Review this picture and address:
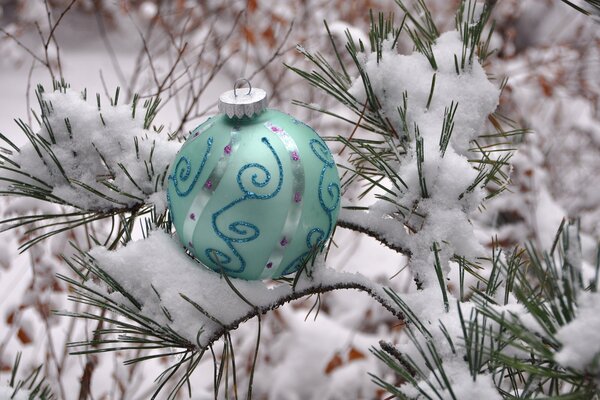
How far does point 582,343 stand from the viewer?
18.2 inches

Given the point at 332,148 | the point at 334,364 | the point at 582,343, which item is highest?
the point at 332,148

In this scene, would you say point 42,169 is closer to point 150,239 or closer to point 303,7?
point 150,239

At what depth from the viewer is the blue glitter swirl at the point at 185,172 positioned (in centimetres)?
71

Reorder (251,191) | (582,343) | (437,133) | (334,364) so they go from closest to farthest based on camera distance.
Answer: (582,343) < (251,191) < (437,133) < (334,364)

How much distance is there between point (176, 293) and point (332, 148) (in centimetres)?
143

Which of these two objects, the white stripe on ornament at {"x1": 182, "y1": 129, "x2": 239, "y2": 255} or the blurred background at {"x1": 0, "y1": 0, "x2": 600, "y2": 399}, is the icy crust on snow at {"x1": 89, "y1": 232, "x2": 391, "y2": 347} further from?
the blurred background at {"x1": 0, "y1": 0, "x2": 600, "y2": 399}

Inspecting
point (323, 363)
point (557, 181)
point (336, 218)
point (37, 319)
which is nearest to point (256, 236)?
point (336, 218)

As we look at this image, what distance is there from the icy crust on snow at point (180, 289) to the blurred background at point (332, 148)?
0.68 feet

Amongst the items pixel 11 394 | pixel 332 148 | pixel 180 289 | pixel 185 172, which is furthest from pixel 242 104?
pixel 332 148

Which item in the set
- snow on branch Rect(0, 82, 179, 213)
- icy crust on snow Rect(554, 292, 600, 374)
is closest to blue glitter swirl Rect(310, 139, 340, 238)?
snow on branch Rect(0, 82, 179, 213)

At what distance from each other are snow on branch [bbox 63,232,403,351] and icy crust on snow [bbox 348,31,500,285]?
105 mm

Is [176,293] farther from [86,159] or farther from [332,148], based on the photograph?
[332,148]

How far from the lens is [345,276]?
0.79 metres

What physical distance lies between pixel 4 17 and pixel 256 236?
5115 millimetres
